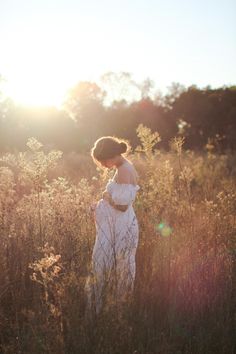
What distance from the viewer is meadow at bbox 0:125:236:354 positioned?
3.61 metres

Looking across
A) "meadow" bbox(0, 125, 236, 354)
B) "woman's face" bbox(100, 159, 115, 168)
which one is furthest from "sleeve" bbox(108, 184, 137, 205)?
"meadow" bbox(0, 125, 236, 354)

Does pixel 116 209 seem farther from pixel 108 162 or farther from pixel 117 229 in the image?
pixel 108 162

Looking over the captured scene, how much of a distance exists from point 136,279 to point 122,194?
96 cm

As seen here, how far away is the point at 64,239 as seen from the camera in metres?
5.38

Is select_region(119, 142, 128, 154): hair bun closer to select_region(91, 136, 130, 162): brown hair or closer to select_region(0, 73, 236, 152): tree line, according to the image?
select_region(91, 136, 130, 162): brown hair

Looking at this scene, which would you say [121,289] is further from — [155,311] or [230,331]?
[230,331]

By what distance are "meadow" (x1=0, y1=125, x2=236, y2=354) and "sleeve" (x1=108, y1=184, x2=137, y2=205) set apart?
1.97 ft

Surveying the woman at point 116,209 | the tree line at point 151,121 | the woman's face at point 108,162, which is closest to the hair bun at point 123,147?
the woman at point 116,209

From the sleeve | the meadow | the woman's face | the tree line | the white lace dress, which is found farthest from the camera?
the tree line

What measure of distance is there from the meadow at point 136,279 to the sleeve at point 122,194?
1.97 ft

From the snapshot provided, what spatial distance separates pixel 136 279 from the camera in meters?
5.27

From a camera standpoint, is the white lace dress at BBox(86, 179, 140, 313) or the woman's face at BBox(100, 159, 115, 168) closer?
the white lace dress at BBox(86, 179, 140, 313)

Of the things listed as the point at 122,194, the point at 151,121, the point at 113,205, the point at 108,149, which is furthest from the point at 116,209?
the point at 151,121

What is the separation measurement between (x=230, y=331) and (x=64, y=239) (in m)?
2.00
